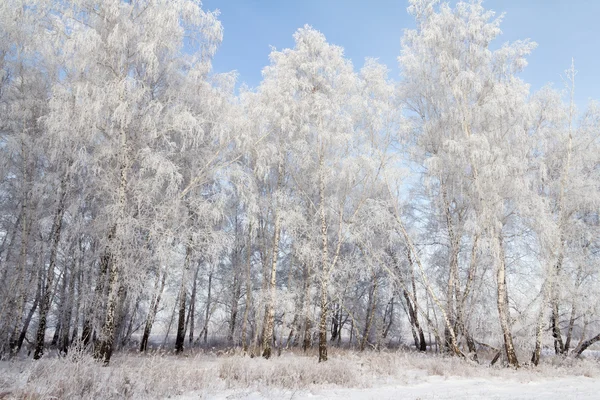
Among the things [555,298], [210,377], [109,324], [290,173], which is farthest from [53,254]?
[555,298]

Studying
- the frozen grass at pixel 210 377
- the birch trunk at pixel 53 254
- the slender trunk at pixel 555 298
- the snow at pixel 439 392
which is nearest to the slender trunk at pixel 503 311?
Answer: the frozen grass at pixel 210 377

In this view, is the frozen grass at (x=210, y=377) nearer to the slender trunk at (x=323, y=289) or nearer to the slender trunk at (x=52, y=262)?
the slender trunk at (x=323, y=289)

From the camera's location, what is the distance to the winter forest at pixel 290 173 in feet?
33.0

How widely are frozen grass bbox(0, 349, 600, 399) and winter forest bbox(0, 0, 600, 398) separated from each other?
316mm

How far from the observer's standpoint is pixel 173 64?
1123cm

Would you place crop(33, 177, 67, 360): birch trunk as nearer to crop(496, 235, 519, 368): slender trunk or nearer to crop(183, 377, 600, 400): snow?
crop(183, 377, 600, 400): snow

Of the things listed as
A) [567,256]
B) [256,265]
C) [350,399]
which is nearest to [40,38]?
[350,399]

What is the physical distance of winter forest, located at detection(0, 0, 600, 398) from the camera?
10.1 m

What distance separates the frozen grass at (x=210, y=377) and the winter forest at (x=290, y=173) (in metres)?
0.32

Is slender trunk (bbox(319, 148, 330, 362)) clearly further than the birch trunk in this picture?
Yes

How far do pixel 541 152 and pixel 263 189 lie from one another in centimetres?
1130

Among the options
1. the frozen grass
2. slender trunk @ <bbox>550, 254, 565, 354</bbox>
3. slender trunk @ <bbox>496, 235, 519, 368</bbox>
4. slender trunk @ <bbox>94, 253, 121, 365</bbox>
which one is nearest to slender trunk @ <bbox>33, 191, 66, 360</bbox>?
the frozen grass

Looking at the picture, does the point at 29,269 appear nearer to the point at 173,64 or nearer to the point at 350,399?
the point at 173,64

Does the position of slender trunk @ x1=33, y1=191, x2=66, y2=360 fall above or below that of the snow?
above
